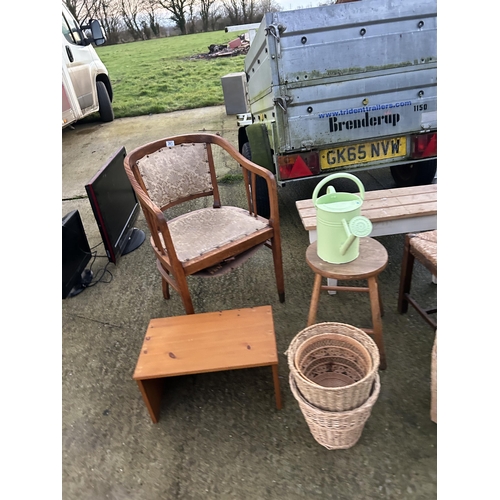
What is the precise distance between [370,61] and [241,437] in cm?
233

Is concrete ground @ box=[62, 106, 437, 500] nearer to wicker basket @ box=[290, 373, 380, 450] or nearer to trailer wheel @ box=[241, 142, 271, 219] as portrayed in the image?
wicker basket @ box=[290, 373, 380, 450]

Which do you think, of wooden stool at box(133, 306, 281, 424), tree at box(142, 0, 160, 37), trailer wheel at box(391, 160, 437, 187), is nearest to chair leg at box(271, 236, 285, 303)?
Answer: wooden stool at box(133, 306, 281, 424)

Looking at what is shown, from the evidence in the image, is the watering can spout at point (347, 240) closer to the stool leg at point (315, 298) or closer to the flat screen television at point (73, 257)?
the stool leg at point (315, 298)

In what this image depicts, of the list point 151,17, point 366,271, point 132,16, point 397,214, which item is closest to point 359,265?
point 366,271

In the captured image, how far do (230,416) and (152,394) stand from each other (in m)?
0.38

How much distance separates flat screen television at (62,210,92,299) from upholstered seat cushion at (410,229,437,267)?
216 cm

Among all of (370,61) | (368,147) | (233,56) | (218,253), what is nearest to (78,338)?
(218,253)

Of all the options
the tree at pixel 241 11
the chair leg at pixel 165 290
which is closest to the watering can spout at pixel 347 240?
the chair leg at pixel 165 290

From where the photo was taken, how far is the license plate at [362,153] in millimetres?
2635

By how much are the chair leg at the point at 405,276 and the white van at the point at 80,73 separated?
537cm

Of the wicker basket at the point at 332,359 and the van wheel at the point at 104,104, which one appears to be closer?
the wicker basket at the point at 332,359

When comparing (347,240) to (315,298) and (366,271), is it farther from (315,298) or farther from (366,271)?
(315,298)

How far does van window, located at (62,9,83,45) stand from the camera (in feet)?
20.0

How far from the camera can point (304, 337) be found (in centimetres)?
162
